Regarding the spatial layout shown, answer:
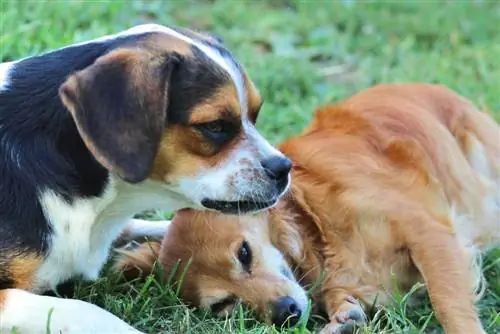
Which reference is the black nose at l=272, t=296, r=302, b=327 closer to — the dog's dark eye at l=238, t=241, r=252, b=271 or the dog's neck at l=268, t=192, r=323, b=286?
the dog's dark eye at l=238, t=241, r=252, b=271

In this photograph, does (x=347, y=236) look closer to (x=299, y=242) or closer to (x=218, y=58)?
(x=299, y=242)

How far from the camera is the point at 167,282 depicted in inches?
163

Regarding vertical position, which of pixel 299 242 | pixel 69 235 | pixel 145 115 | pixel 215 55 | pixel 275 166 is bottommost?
pixel 299 242

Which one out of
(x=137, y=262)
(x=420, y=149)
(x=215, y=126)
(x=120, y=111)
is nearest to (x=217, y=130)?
(x=215, y=126)

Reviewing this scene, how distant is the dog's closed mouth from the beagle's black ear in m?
0.34

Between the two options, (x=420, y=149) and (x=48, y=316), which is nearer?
(x=48, y=316)

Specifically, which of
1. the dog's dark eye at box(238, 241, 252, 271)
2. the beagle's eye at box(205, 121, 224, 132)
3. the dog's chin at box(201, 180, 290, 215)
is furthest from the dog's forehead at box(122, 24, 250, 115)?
the dog's dark eye at box(238, 241, 252, 271)

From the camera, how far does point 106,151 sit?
338 cm

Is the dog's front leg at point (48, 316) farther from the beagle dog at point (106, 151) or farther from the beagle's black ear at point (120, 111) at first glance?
the beagle's black ear at point (120, 111)

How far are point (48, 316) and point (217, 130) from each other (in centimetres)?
91

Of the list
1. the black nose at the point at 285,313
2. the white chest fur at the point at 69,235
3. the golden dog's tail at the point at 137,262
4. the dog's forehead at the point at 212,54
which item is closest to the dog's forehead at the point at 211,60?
the dog's forehead at the point at 212,54

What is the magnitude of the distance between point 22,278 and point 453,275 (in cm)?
178

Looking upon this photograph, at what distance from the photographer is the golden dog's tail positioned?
4.29 metres

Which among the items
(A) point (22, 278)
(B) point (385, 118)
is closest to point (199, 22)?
(B) point (385, 118)
